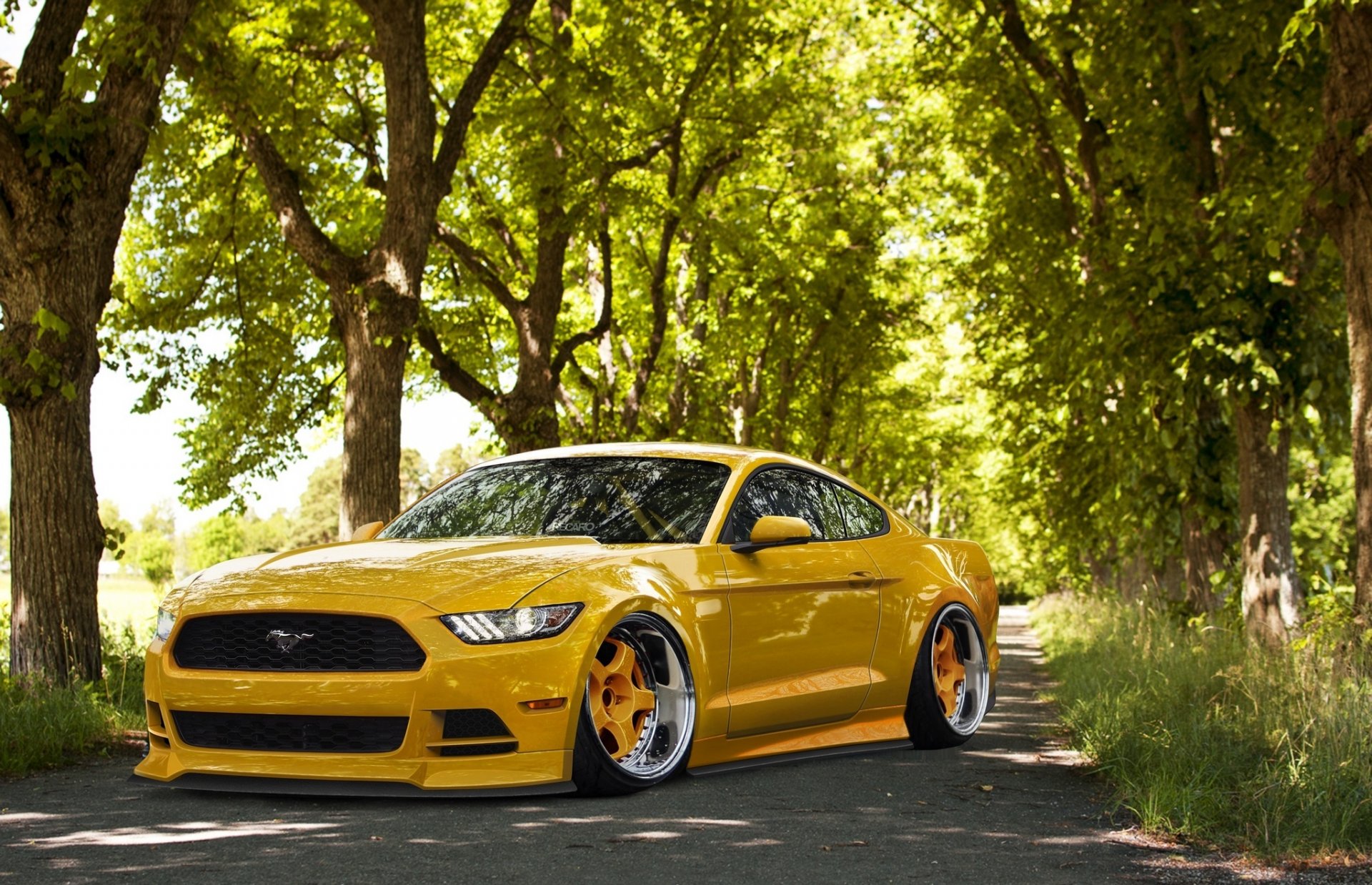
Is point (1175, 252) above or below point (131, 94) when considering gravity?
below

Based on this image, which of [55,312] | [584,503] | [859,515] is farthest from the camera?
[55,312]

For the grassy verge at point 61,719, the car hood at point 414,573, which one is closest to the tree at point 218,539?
the grassy verge at point 61,719

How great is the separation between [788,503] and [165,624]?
10.6 ft

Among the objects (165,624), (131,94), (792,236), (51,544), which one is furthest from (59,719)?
(792,236)

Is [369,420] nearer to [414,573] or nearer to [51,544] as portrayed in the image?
[51,544]

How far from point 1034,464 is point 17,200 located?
780 inches

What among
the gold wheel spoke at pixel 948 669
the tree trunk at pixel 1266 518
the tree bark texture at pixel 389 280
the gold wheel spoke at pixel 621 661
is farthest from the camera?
the tree trunk at pixel 1266 518

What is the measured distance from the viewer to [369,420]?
45.8 ft

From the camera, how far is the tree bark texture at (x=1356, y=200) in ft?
31.6

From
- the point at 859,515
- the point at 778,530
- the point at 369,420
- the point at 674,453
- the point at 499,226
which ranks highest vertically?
the point at 499,226

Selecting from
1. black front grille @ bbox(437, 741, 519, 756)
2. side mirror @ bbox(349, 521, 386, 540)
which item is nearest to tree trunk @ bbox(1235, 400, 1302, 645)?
side mirror @ bbox(349, 521, 386, 540)

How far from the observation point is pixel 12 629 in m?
10.0

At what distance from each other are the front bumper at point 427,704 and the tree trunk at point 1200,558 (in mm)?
12007

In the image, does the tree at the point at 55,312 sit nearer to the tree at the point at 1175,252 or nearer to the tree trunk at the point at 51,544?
the tree trunk at the point at 51,544
